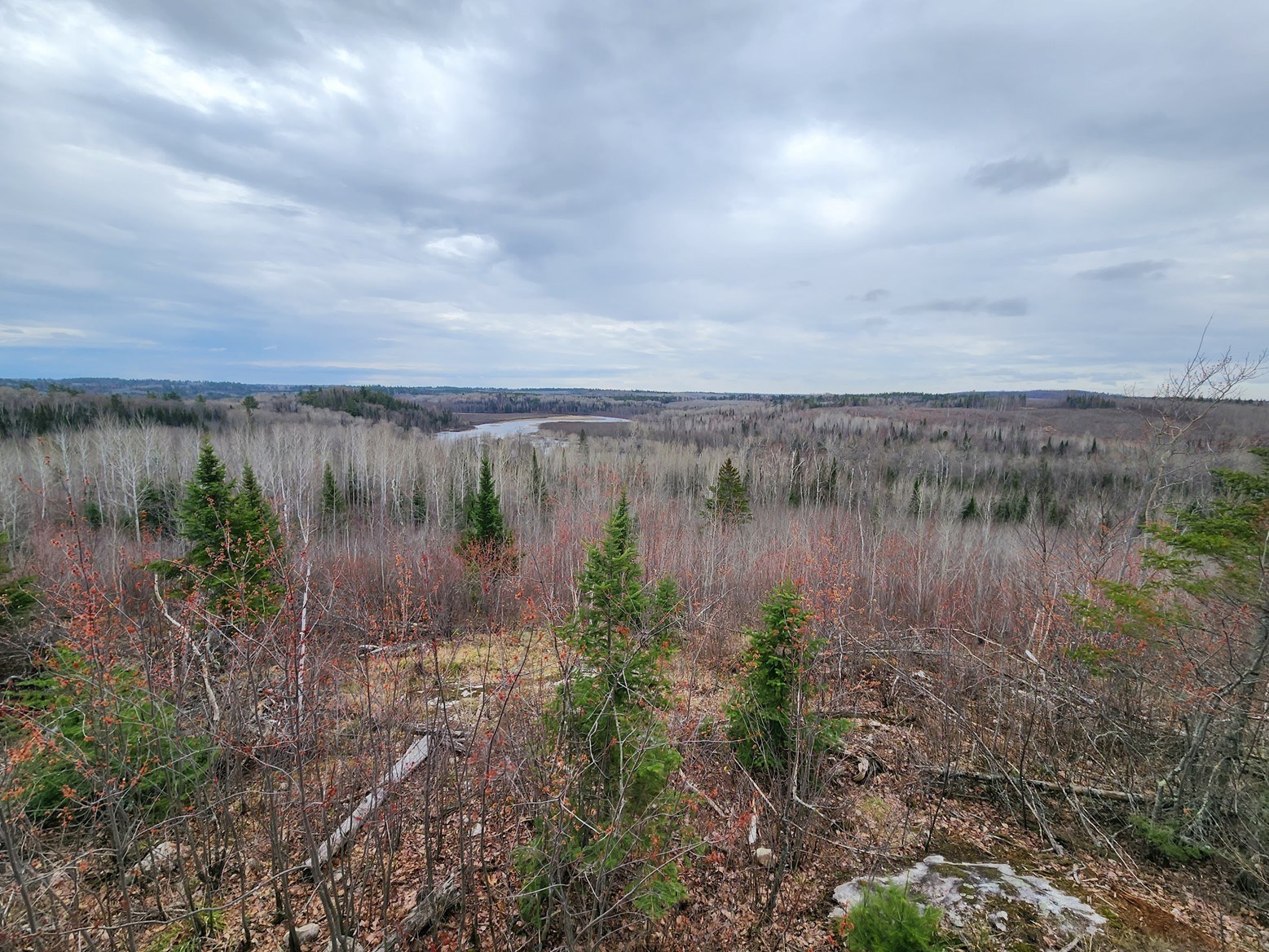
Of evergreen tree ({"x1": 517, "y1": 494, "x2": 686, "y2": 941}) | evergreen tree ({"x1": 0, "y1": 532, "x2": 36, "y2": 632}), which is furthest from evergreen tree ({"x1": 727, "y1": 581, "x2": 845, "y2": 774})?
evergreen tree ({"x1": 0, "y1": 532, "x2": 36, "y2": 632})

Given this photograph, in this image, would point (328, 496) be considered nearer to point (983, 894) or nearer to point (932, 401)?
point (983, 894)

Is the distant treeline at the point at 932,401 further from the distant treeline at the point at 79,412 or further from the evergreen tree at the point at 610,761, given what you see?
the evergreen tree at the point at 610,761

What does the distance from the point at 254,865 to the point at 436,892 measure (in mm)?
2476

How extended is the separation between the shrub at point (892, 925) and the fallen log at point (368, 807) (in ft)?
11.2

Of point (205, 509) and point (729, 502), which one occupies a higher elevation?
point (205, 509)

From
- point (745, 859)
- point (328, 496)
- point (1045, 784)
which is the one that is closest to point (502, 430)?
point (328, 496)

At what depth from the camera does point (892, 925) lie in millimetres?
3555

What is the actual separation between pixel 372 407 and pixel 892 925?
101 m

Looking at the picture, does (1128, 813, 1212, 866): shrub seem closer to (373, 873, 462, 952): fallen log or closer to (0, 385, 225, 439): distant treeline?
(373, 873, 462, 952): fallen log

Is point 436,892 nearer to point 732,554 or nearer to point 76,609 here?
point 76,609

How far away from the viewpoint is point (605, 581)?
4.80 meters

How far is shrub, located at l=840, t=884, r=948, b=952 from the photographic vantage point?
343 cm

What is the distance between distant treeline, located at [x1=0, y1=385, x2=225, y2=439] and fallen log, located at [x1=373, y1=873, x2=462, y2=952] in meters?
54.8

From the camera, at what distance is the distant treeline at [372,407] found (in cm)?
8725
